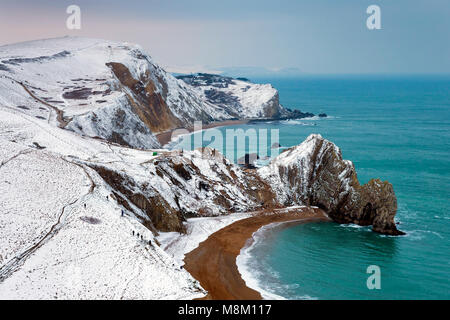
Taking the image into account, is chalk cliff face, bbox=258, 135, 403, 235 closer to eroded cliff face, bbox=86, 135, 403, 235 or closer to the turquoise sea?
eroded cliff face, bbox=86, 135, 403, 235

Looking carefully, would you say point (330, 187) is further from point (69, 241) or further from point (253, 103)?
point (253, 103)

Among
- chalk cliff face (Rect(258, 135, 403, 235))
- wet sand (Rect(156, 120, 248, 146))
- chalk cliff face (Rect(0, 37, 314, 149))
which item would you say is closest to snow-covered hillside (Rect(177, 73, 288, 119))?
chalk cliff face (Rect(0, 37, 314, 149))

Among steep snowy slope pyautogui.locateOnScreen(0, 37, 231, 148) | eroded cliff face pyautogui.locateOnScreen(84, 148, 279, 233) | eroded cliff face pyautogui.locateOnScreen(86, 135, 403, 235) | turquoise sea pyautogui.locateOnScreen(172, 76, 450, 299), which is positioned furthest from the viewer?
steep snowy slope pyautogui.locateOnScreen(0, 37, 231, 148)

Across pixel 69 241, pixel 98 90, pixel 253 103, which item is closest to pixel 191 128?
pixel 98 90

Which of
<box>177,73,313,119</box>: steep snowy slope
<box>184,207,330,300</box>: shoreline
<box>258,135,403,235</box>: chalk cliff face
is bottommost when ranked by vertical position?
<box>184,207,330,300</box>: shoreline

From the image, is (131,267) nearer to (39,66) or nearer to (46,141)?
(46,141)
